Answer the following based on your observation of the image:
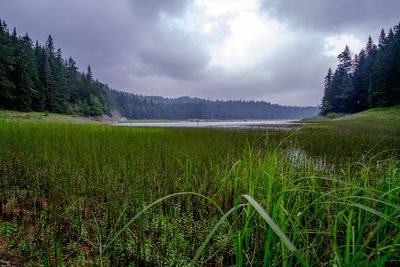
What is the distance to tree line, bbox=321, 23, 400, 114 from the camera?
27984 millimetres

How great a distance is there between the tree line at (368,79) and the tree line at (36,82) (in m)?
61.5

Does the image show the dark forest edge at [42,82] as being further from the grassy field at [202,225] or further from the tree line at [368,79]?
the tree line at [368,79]

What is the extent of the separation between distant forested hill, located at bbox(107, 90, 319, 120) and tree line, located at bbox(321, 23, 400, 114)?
4120 cm

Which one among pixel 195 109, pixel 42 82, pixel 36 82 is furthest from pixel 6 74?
pixel 195 109

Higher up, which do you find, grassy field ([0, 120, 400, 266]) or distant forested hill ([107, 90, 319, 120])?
distant forested hill ([107, 90, 319, 120])

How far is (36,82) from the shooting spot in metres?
30.9

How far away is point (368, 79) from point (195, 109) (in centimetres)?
7031

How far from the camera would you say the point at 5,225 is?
1518 millimetres

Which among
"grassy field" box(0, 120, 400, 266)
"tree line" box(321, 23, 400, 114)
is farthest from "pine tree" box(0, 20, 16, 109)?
"tree line" box(321, 23, 400, 114)

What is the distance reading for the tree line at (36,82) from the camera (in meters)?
25.5

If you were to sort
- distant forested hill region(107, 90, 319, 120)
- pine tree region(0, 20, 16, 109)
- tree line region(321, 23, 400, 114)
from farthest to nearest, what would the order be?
1. distant forested hill region(107, 90, 319, 120)
2. tree line region(321, 23, 400, 114)
3. pine tree region(0, 20, 16, 109)

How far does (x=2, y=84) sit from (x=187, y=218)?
121ft

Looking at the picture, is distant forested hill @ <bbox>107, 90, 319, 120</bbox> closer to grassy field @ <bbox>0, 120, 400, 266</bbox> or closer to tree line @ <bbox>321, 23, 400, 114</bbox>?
tree line @ <bbox>321, 23, 400, 114</bbox>

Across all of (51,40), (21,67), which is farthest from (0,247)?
(51,40)
